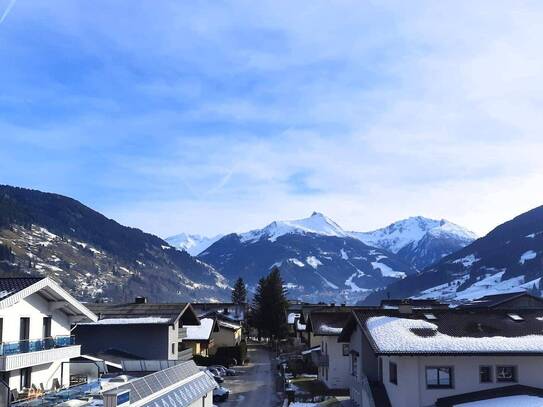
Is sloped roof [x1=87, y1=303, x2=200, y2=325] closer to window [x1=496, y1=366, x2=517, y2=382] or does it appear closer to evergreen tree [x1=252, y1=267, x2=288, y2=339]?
window [x1=496, y1=366, x2=517, y2=382]

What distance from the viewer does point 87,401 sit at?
83.5ft

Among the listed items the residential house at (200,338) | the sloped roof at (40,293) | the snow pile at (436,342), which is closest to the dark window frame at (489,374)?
the snow pile at (436,342)

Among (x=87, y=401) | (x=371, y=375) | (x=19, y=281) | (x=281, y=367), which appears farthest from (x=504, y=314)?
(x=281, y=367)

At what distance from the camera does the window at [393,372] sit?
3367cm

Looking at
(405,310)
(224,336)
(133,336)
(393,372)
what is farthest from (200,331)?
(393,372)

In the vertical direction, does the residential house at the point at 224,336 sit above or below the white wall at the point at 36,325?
below

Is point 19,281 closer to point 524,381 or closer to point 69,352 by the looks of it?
point 69,352

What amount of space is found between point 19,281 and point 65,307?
5.74m

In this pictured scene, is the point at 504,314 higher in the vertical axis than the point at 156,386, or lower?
higher

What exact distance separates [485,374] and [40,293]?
24.0 meters

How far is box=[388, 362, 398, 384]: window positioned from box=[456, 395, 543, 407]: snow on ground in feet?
11.8

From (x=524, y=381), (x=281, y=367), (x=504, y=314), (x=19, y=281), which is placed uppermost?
(x=19, y=281)

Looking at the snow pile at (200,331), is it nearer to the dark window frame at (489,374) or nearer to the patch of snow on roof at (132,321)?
the patch of snow on roof at (132,321)

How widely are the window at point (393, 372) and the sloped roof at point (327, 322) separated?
2152cm
